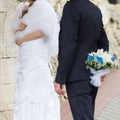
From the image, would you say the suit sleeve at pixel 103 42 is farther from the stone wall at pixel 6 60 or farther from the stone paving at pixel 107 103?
the stone paving at pixel 107 103

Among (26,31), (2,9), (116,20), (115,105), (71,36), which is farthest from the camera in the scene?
(116,20)

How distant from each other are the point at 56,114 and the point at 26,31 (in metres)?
0.86

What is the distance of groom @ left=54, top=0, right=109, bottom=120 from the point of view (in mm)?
4238

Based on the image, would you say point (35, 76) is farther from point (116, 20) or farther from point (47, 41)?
point (116, 20)

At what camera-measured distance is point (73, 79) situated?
4324 millimetres

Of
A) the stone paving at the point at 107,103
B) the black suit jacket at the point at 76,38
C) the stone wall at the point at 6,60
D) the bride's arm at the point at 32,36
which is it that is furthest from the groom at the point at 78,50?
the stone paving at the point at 107,103

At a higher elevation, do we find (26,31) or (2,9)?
(26,31)

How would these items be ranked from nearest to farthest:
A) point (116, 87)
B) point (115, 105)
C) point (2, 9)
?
point (2, 9), point (115, 105), point (116, 87)

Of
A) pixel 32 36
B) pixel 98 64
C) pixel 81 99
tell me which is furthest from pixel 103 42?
pixel 32 36

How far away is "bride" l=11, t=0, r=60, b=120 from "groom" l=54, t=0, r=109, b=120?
0.56 metres

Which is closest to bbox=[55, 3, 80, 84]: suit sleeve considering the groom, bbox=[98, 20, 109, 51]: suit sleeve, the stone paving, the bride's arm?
the groom

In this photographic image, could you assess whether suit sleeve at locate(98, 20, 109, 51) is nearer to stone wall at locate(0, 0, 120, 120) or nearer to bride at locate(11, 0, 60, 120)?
bride at locate(11, 0, 60, 120)

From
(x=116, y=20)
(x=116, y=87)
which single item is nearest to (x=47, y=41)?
(x=116, y=87)

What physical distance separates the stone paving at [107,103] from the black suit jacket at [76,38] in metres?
2.32
